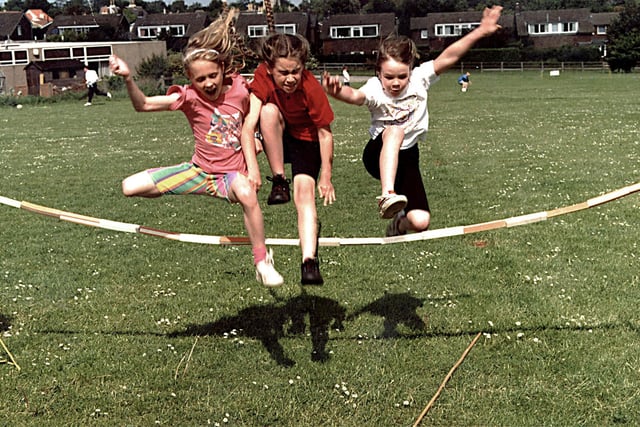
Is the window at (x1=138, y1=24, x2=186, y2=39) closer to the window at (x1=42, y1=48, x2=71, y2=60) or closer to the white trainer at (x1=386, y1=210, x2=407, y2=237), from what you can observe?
the window at (x1=42, y1=48, x2=71, y2=60)

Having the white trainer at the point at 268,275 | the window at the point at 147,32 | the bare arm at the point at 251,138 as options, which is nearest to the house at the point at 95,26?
the window at the point at 147,32

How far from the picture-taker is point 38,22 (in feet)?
418

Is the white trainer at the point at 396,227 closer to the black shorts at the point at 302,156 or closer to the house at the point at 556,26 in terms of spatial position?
the black shorts at the point at 302,156

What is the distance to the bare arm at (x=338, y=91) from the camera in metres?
6.61

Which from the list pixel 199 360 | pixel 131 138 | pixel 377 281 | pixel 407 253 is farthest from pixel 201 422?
pixel 131 138

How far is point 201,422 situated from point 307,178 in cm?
221

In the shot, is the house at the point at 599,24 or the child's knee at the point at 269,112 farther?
the house at the point at 599,24

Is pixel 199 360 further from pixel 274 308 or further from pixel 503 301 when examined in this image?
pixel 503 301

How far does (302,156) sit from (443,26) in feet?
354

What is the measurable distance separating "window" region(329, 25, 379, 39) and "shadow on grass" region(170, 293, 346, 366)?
99.5 metres

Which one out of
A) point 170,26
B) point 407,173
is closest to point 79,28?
point 170,26

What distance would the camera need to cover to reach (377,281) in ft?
32.4

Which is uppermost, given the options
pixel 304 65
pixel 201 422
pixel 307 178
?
pixel 304 65

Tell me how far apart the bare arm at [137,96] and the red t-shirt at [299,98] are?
0.71 meters
